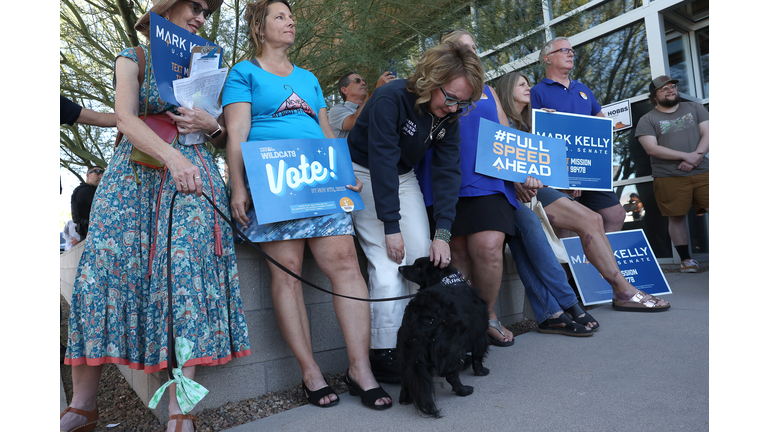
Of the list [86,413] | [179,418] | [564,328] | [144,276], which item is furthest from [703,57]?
[86,413]

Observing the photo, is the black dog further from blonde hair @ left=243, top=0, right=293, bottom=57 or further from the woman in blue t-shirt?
blonde hair @ left=243, top=0, right=293, bottom=57

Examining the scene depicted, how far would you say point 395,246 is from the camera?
7.35 feet

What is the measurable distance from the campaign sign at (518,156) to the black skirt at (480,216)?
16cm

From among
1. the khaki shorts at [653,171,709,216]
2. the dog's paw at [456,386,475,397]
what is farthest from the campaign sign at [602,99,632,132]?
the dog's paw at [456,386,475,397]

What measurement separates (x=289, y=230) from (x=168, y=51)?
0.86m

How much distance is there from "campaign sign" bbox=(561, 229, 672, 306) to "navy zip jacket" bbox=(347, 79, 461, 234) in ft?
5.36

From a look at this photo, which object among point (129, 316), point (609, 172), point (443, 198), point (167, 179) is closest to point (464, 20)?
point (609, 172)

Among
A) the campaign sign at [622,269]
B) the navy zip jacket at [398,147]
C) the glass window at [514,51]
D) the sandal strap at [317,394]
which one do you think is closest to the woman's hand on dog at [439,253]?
the navy zip jacket at [398,147]

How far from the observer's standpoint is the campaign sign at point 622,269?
3.62 meters

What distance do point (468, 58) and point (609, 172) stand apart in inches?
81.2

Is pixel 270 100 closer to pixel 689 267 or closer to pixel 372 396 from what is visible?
pixel 372 396

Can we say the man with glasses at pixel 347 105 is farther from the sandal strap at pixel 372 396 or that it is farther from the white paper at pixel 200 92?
the sandal strap at pixel 372 396

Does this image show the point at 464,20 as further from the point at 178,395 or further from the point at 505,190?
the point at 178,395

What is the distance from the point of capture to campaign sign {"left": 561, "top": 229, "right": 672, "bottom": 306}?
3617mm
